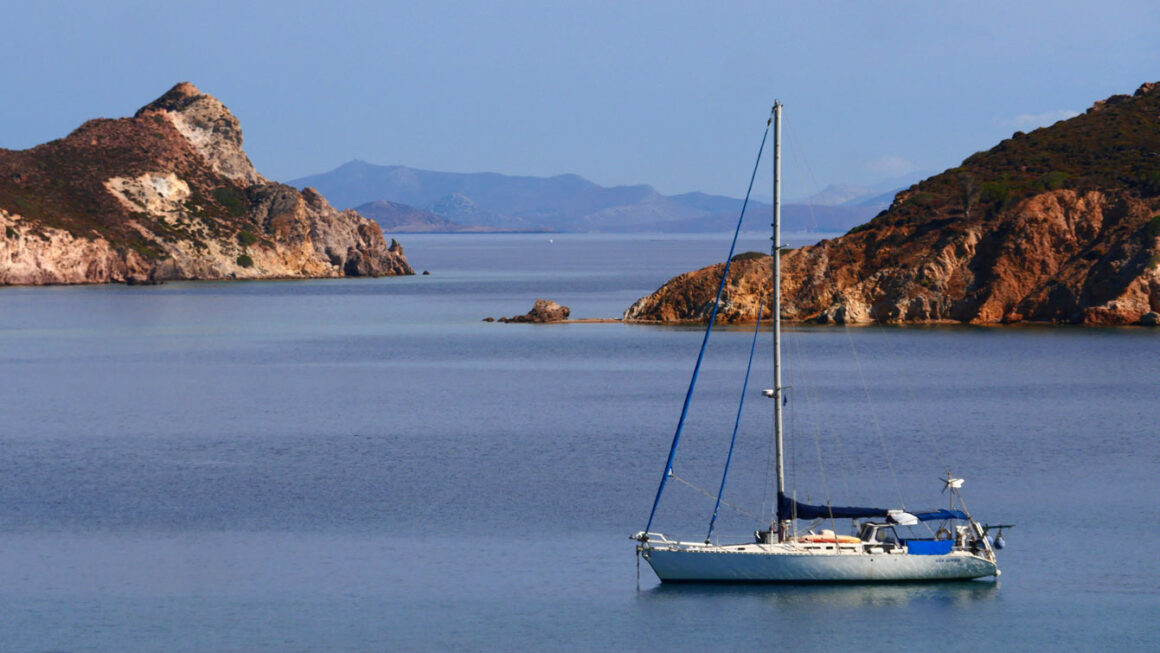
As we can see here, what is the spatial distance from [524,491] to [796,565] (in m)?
13.9

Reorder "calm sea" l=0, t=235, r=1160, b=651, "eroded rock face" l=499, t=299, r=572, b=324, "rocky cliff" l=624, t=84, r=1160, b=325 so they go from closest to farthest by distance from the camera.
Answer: "calm sea" l=0, t=235, r=1160, b=651 → "rocky cliff" l=624, t=84, r=1160, b=325 → "eroded rock face" l=499, t=299, r=572, b=324

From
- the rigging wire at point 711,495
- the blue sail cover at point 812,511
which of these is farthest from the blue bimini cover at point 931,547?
the rigging wire at point 711,495

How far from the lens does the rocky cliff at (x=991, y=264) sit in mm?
115812

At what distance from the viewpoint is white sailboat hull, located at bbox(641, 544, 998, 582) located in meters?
36.2

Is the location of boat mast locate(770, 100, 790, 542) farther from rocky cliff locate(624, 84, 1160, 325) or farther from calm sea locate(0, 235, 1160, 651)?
rocky cliff locate(624, 84, 1160, 325)

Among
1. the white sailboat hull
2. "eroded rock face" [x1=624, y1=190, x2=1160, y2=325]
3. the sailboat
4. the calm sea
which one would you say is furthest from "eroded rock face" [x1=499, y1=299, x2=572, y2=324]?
the white sailboat hull

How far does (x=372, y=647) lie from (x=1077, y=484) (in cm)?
2555

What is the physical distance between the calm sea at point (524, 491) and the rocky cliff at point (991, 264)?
1485 centimetres

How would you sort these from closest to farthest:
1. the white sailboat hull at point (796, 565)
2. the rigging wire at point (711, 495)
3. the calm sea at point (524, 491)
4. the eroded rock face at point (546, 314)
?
the calm sea at point (524, 491) < the white sailboat hull at point (796, 565) < the rigging wire at point (711, 495) < the eroded rock face at point (546, 314)

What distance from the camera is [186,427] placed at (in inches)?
2574

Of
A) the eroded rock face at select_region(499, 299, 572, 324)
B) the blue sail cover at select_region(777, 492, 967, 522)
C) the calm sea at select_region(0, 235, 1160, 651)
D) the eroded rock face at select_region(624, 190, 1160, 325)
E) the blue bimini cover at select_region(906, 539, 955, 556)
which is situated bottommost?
the calm sea at select_region(0, 235, 1160, 651)

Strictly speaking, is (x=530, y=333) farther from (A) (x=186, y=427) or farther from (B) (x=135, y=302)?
(B) (x=135, y=302)

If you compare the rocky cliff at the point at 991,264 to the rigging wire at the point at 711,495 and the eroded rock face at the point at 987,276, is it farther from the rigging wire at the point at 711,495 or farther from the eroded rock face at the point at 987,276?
the rigging wire at the point at 711,495

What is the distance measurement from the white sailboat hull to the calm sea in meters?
0.46
